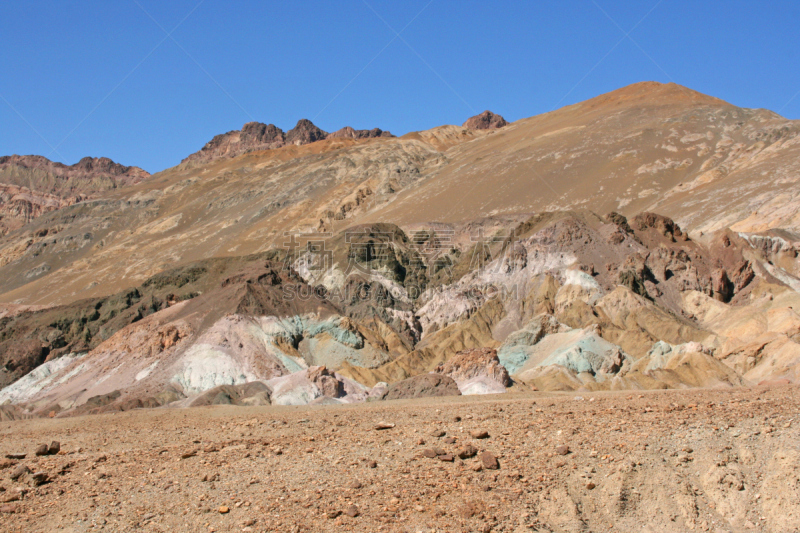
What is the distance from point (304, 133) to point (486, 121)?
146ft

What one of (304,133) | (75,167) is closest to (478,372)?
(304,133)

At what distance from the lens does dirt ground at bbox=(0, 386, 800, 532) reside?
24.1 feet

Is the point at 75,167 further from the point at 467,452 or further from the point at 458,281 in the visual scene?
the point at 467,452

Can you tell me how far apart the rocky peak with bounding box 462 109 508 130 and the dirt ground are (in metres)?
143

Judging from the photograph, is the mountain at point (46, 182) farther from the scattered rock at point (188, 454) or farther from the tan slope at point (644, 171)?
the scattered rock at point (188, 454)

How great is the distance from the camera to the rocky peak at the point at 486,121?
5910 inches

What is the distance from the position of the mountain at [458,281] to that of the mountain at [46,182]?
105ft

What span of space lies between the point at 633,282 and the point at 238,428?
100ft

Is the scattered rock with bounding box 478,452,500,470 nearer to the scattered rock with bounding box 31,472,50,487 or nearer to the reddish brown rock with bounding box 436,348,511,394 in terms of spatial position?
the scattered rock with bounding box 31,472,50,487

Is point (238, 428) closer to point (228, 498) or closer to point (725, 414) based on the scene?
point (228, 498)

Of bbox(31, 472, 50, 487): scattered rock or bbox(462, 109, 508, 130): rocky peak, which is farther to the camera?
bbox(462, 109, 508, 130): rocky peak

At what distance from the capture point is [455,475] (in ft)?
27.9

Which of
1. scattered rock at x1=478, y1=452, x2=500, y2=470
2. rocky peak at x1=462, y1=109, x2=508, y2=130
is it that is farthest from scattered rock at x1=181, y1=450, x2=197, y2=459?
rocky peak at x1=462, y1=109, x2=508, y2=130

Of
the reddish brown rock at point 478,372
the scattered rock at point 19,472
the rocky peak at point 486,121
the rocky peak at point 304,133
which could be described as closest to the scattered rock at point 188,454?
the scattered rock at point 19,472
